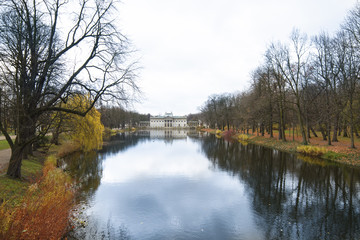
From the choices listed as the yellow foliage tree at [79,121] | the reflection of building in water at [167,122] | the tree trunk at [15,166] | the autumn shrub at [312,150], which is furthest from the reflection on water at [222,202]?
the reflection of building in water at [167,122]

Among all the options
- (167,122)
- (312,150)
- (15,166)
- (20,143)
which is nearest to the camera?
(20,143)

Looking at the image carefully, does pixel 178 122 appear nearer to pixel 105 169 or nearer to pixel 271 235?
pixel 105 169

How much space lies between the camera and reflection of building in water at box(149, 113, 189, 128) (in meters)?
116

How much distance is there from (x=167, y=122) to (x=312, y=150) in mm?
101859

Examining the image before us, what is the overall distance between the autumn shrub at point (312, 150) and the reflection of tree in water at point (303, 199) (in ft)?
11.4

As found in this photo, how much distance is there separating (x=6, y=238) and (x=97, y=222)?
11.7 ft

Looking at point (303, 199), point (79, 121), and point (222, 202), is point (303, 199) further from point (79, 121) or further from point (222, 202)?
point (79, 121)

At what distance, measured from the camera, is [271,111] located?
26.8 meters

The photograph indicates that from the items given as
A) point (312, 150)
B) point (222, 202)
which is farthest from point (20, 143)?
point (312, 150)

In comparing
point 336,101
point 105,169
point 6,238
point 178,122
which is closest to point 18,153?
point 6,238

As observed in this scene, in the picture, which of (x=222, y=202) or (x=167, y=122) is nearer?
(x=222, y=202)

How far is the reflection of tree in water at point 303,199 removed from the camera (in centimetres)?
612

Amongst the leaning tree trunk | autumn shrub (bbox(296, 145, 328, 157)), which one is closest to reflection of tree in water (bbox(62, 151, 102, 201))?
the leaning tree trunk

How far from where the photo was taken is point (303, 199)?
8.55 meters
